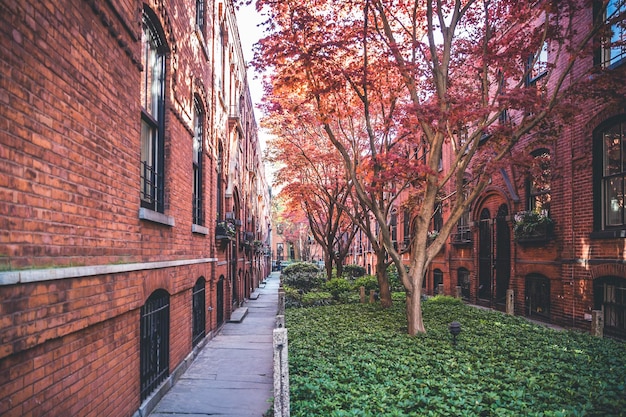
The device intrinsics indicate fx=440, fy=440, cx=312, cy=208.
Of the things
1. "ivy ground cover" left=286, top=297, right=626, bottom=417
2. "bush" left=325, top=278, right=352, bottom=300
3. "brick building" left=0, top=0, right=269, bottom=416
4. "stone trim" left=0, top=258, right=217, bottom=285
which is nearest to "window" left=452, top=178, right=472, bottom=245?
"bush" left=325, top=278, right=352, bottom=300

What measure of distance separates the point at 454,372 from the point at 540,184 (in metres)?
8.33

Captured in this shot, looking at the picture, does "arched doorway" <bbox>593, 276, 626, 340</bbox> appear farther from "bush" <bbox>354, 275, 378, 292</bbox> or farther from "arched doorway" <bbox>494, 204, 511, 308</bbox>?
"bush" <bbox>354, 275, 378, 292</bbox>

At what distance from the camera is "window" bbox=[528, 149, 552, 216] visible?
39.8 feet

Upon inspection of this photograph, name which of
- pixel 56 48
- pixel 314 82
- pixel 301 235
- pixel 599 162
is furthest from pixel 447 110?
pixel 301 235

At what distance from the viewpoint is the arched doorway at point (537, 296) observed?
13.6 meters

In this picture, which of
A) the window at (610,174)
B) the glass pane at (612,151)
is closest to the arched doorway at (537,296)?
the window at (610,174)

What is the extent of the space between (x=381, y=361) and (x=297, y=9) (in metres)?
7.33

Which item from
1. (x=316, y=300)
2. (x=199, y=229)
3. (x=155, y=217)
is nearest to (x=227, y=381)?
(x=199, y=229)

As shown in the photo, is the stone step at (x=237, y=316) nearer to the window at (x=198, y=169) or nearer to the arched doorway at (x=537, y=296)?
the window at (x=198, y=169)

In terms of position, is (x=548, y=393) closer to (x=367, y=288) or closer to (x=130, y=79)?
(x=130, y=79)

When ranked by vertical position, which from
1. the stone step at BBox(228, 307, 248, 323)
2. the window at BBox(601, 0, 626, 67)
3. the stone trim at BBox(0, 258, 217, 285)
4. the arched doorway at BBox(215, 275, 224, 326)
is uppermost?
the window at BBox(601, 0, 626, 67)

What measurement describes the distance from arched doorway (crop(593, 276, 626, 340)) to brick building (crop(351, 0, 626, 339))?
24 millimetres

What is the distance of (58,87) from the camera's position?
3.53m

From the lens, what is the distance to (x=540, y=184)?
1280 centimetres
